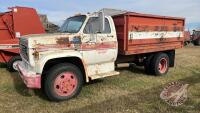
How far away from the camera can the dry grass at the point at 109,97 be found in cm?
611

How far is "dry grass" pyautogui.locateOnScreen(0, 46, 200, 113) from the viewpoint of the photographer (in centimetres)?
611

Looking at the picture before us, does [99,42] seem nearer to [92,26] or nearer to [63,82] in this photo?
[92,26]

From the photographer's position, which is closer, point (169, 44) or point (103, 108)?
point (103, 108)

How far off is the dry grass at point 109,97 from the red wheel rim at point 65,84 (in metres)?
0.26

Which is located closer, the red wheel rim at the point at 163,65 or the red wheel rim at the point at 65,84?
the red wheel rim at the point at 65,84

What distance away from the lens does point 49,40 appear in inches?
252

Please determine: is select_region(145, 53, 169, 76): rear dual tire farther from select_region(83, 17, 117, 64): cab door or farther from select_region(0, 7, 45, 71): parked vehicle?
select_region(0, 7, 45, 71): parked vehicle

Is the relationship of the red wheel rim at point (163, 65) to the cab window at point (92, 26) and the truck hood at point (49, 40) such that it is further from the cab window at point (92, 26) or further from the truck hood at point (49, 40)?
the truck hood at point (49, 40)

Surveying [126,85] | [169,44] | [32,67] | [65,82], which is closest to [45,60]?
[32,67]

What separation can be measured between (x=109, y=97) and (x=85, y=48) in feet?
4.77

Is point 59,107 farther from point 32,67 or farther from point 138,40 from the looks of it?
point 138,40

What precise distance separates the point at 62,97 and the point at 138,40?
3.29 m

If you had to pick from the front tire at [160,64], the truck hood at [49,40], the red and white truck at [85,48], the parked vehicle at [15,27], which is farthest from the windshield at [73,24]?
the front tire at [160,64]

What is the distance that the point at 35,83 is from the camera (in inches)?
245
